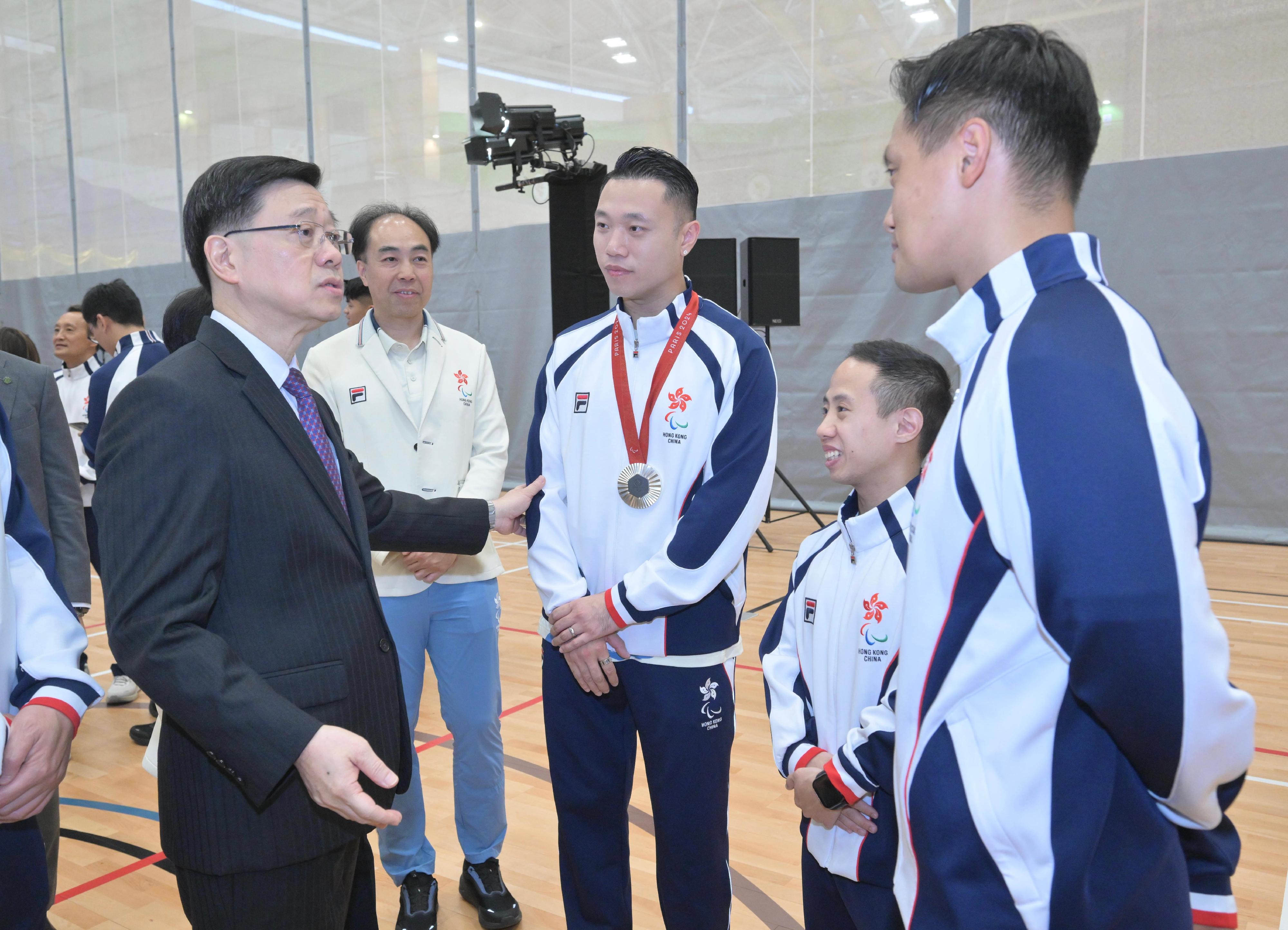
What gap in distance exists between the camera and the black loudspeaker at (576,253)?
5.82m

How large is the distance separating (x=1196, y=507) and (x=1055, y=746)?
10.0 inches

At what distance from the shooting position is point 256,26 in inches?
412

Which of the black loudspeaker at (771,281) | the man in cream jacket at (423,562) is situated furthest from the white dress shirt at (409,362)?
the black loudspeaker at (771,281)

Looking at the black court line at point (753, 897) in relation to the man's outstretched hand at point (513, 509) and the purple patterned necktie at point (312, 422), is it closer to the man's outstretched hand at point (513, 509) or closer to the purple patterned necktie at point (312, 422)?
the man's outstretched hand at point (513, 509)

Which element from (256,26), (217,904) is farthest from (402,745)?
(256,26)

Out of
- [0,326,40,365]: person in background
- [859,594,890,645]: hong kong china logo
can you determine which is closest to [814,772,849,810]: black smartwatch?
[859,594,890,645]: hong kong china logo

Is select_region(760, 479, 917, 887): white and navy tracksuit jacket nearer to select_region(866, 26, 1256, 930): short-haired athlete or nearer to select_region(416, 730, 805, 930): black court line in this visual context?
select_region(416, 730, 805, 930): black court line

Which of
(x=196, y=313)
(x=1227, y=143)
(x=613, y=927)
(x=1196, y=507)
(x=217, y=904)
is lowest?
(x=613, y=927)

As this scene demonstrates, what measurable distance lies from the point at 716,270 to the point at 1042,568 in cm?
571

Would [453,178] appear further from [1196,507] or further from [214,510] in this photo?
[1196,507]

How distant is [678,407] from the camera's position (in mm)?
1854

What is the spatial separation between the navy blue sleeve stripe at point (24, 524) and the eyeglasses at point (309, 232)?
48 centimetres

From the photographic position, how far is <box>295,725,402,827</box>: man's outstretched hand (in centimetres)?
118

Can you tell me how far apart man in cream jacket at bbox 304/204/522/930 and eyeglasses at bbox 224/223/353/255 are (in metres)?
0.91
